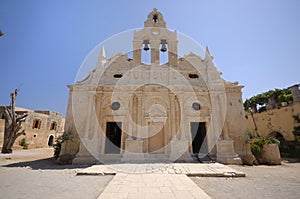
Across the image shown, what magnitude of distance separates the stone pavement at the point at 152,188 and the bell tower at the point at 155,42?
9495 millimetres

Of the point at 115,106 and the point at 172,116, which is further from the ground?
the point at 115,106

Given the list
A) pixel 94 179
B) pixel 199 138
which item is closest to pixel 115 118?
pixel 94 179

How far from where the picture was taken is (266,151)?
10945 mm

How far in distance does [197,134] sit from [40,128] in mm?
24244

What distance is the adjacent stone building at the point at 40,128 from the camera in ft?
71.5

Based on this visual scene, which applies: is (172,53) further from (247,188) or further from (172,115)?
(247,188)

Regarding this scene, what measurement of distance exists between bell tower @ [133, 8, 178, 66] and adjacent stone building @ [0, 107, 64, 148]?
18.3m

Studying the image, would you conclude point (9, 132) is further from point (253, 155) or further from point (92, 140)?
point (253, 155)

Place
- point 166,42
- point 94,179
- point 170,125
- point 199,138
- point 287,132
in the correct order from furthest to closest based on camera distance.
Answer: point 287,132 → point 166,42 → point 199,138 → point 170,125 → point 94,179

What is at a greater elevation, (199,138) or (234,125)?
(234,125)

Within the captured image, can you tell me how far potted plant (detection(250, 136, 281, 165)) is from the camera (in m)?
10.6

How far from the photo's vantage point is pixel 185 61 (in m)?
14.1

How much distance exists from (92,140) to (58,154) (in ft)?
9.08

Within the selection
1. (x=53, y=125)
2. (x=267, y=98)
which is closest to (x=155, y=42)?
(x=53, y=125)
